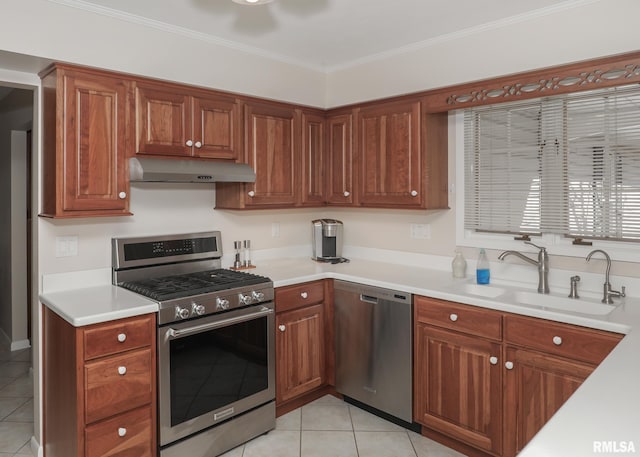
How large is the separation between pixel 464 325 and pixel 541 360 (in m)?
0.43

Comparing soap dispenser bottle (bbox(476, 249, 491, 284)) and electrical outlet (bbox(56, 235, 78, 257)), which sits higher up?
electrical outlet (bbox(56, 235, 78, 257))

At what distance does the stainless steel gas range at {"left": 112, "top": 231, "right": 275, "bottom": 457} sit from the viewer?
7.84 ft

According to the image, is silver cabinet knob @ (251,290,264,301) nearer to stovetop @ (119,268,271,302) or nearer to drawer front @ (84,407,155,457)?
stovetop @ (119,268,271,302)

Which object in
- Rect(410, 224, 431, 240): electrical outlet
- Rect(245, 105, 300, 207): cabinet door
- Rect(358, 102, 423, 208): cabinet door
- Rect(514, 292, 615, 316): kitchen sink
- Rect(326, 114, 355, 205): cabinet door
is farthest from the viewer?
Rect(326, 114, 355, 205): cabinet door

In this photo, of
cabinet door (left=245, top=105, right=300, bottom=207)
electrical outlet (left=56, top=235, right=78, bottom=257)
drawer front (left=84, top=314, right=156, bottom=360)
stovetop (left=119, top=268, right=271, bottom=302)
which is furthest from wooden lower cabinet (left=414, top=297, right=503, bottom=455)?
electrical outlet (left=56, top=235, right=78, bottom=257)

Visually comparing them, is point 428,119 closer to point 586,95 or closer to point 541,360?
point 586,95

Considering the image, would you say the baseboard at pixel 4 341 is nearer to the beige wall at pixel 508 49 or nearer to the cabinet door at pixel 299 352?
the cabinet door at pixel 299 352

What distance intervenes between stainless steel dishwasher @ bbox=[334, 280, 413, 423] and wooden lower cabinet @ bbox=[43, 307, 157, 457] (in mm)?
1321

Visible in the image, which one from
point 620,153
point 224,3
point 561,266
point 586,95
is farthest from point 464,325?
point 224,3

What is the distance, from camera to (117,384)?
221 centimetres

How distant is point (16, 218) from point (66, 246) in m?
2.04

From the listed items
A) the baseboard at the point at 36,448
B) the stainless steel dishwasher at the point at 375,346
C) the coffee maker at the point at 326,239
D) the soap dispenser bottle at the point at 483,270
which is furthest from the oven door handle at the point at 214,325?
the soap dispenser bottle at the point at 483,270

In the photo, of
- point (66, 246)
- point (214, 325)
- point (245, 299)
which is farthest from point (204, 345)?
point (66, 246)

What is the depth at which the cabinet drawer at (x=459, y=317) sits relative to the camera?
243cm
